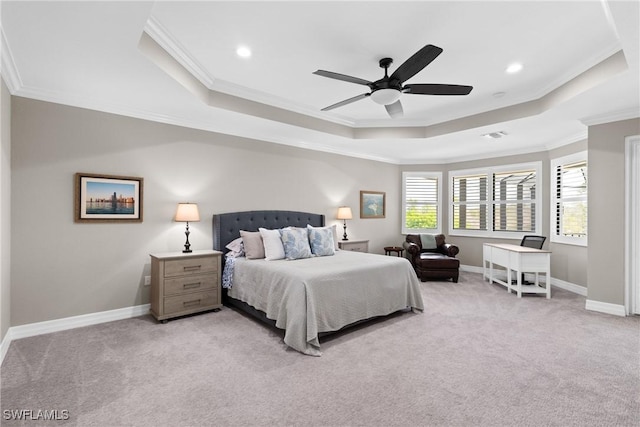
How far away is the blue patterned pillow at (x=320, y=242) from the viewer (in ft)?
14.4

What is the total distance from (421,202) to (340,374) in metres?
5.49

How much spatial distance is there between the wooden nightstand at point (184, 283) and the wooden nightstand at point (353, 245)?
230cm

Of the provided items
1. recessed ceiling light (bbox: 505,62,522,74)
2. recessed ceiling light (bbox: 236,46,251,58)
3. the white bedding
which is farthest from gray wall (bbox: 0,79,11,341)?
recessed ceiling light (bbox: 505,62,522,74)

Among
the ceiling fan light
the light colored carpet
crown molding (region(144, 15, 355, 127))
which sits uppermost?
crown molding (region(144, 15, 355, 127))

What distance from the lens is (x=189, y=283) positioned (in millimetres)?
3777

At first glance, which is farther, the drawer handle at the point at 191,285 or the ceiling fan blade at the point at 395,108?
the drawer handle at the point at 191,285

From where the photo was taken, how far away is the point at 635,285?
3.87m

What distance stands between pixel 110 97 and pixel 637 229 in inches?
250

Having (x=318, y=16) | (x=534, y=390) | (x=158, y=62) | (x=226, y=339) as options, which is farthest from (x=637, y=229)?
(x=158, y=62)

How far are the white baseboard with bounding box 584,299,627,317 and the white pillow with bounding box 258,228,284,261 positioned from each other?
4.06m

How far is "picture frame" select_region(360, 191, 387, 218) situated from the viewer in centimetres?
649

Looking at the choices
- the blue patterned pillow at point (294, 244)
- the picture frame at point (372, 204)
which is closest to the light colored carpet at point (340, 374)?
the blue patterned pillow at point (294, 244)

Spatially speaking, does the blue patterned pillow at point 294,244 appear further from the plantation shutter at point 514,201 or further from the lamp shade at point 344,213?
the plantation shutter at point 514,201

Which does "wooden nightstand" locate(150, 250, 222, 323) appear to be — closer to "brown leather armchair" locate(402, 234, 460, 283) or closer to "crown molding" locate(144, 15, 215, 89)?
"crown molding" locate(144, 15, 215, 89)
